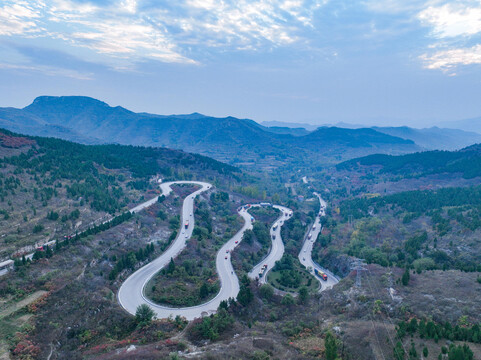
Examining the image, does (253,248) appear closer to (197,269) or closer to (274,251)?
(274,251)

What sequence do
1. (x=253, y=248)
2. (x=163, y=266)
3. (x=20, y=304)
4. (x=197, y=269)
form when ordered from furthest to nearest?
(x=253, y=248) < (x=197, y=269) < (x=163, y=266) < (x=20, y=304)

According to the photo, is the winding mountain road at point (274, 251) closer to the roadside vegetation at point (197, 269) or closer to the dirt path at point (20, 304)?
the roadside vegetation at point (197, 269)

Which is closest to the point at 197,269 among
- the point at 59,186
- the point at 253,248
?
the point at 253,248

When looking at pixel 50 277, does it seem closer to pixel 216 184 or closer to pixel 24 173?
pixel 24 173

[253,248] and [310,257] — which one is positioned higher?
[253,248]

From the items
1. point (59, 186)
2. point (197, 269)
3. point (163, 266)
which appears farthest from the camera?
point (59, 186)

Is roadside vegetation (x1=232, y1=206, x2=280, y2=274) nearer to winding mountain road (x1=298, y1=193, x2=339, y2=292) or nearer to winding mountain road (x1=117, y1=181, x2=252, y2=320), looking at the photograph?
winding mountain road (x1=117, y1=181, x2=252, y2=320)

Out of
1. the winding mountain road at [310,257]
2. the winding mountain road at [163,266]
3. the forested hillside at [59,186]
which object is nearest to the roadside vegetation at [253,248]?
the winding mountain road at [163,266]
